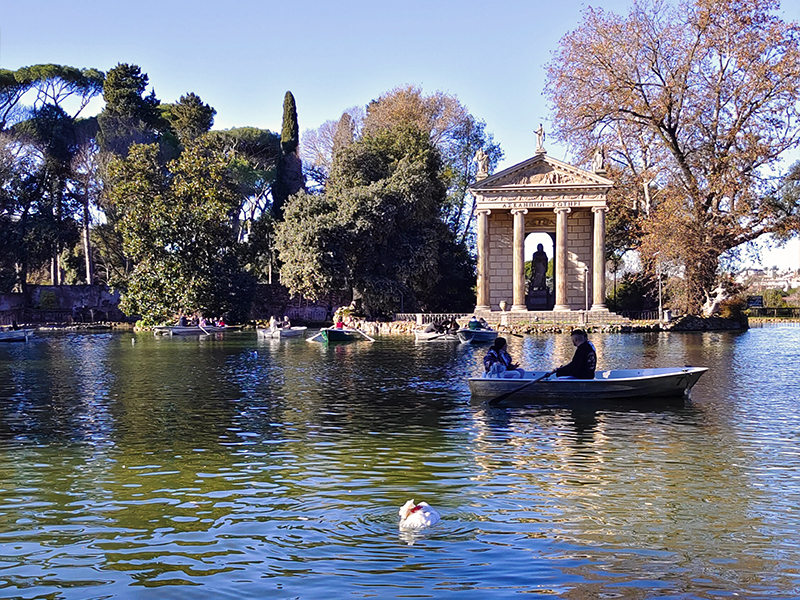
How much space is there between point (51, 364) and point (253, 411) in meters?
13.7

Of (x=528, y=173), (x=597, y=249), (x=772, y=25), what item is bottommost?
(x=597, y=249)

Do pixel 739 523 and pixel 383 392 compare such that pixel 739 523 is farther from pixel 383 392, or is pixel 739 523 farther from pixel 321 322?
pixel 321 322

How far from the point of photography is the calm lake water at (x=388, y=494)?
6816mm

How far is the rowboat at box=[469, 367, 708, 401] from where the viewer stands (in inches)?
647

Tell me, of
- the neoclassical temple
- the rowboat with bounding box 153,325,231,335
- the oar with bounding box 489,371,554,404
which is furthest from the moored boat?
the oar with bounding box 489,371,554,404

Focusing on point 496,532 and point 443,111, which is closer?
point 496,532

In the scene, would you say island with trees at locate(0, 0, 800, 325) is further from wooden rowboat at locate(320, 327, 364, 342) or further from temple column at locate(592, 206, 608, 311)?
wooden rowboat at locate(320, 327, 364, 342)

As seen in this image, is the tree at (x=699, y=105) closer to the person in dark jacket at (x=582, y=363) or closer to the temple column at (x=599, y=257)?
the temple column at (x=599, y=257)

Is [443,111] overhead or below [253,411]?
overhead

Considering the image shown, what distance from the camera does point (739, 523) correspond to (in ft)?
27.0

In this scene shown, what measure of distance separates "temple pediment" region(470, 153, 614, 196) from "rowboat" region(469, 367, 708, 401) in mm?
34749

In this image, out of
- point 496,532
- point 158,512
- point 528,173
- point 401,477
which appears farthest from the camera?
point 528,173

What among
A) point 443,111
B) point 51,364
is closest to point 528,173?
point 443,111

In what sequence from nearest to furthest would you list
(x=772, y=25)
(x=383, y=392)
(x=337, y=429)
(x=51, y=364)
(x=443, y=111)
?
1. (x=337, y=429)
2. (x=383, y=392)
3. (x=51, y=364)
4. (x=772, y=25)
5. (x=443, y=111)
